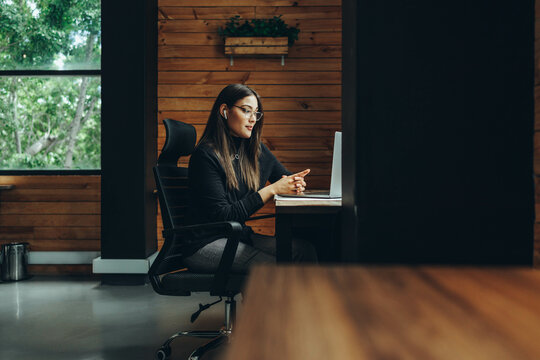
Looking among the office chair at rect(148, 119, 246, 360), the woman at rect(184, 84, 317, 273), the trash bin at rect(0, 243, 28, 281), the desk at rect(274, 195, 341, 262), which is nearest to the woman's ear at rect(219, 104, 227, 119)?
the woman at rect(184, 84, 317, 273)

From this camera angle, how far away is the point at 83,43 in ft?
13.2

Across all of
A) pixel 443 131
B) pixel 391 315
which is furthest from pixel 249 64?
pixel 391 315

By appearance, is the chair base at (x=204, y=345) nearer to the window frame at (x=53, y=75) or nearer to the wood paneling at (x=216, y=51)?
the window frame at (x=53, y=75)

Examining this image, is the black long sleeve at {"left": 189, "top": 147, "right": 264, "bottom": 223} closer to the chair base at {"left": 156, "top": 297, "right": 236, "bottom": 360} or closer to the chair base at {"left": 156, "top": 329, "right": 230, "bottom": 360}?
the chair base at {"left": 156, "top": 297, "right": 236, "bottom": 360}

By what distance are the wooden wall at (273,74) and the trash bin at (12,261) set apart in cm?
155

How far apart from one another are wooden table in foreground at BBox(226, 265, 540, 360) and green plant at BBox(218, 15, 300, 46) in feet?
11.4

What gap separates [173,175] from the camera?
83.7 inches

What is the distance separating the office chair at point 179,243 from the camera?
1.74m

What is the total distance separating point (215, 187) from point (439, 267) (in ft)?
4.81

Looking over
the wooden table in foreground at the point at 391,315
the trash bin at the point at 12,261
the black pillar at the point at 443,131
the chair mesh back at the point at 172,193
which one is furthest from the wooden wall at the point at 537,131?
the trash bin at the point at 12,261

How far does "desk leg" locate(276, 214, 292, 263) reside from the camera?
5.39 ft

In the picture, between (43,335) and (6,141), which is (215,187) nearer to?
(43,335)

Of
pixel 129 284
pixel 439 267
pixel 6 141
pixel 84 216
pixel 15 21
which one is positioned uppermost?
pixel 15 21

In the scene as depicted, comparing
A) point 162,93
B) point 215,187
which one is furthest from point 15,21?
point 215,187
